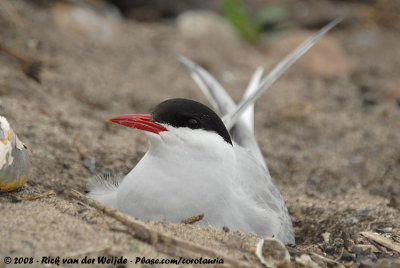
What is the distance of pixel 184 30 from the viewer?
759 centimetres

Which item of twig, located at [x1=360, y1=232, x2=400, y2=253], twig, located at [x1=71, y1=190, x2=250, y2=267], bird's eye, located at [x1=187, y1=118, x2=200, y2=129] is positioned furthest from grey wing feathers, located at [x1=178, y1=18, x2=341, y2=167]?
twig, located at [x1=71, y1=190, x2=250, y2=267]

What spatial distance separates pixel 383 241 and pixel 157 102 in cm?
329

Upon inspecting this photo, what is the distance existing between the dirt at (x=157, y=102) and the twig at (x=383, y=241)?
0.04 metres

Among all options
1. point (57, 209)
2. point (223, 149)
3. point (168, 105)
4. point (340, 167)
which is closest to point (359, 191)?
point (340, 167)

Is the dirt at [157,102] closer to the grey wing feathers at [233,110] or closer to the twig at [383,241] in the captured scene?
the twig at [383,241]

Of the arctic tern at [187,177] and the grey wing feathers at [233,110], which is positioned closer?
the arctic tern at [187,177]

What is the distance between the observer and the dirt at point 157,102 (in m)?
2.40

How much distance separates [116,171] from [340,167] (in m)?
2.13

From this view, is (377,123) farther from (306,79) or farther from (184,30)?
(184,30)

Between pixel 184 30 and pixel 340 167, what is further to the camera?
pixel 184 30

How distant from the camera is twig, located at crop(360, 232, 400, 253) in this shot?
9.02ft

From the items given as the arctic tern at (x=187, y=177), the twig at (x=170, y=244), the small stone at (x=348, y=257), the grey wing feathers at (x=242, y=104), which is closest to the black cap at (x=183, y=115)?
the arctic tern at (x=187, y=177)

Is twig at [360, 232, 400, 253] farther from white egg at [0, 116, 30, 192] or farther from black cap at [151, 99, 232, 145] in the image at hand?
white egg at [0, 116, 30, 192]

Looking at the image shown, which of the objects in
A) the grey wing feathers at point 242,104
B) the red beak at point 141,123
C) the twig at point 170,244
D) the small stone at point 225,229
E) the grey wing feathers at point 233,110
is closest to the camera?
the twig at point 170,244
